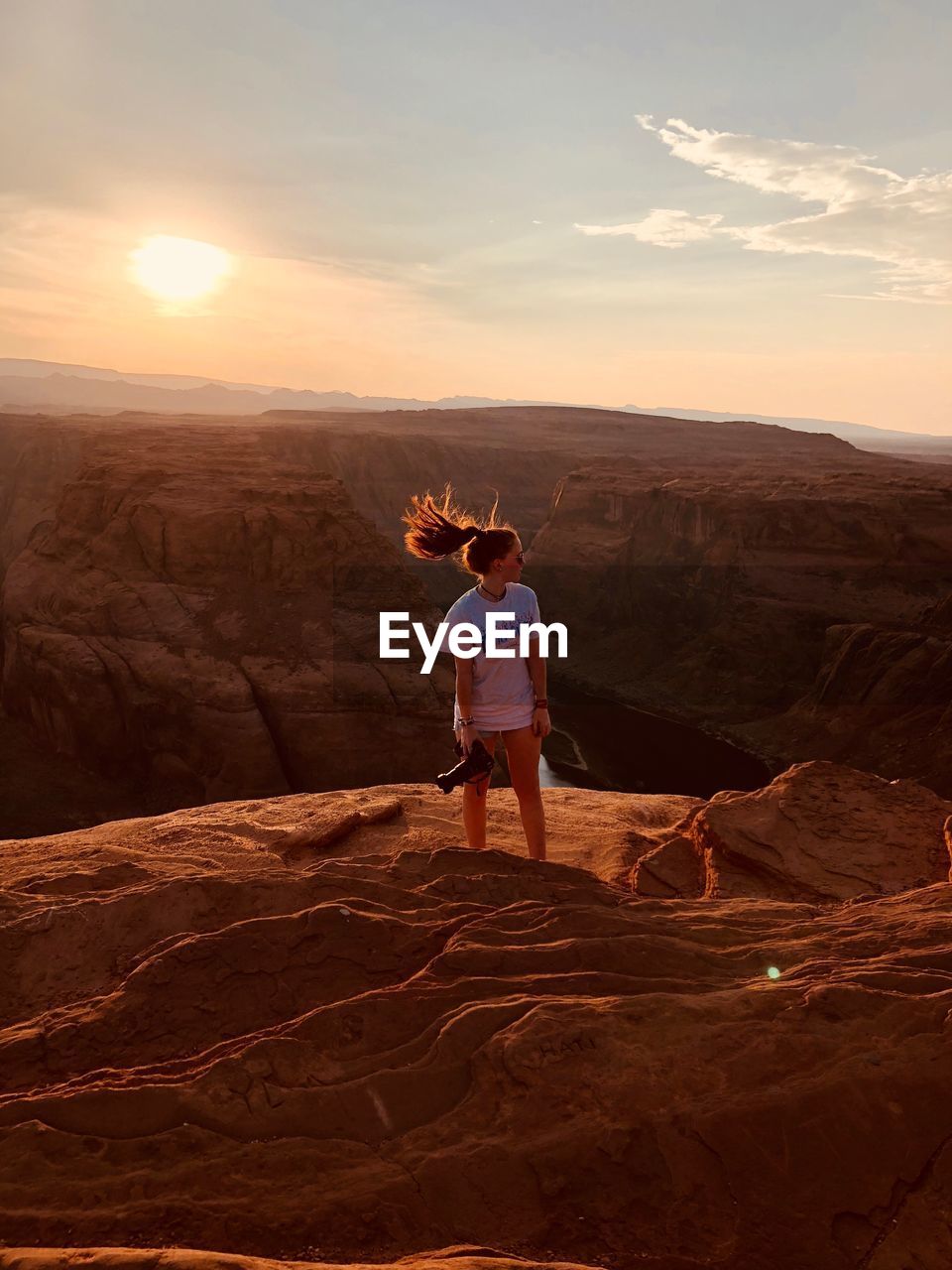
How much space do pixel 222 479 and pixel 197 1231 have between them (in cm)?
2324

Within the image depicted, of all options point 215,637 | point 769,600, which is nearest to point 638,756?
point 769,600

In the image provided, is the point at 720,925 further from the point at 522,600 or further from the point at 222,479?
the point at 222,479

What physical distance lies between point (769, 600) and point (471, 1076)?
31.7 metres

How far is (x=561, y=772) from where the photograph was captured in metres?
24.8

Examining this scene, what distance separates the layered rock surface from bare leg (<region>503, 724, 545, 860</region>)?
0.99 m

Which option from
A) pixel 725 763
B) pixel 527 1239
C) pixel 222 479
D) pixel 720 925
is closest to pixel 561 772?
pixel 725 763

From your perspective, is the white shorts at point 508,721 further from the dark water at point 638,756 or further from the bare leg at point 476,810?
the dark water at point 638,756

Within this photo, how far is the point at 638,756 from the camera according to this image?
88.2ft

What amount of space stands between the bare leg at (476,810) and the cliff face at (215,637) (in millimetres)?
13308

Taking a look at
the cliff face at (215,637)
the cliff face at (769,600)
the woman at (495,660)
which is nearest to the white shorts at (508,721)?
the woman at (495,660)

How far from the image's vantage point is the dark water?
24.5m

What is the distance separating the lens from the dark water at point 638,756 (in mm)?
24516

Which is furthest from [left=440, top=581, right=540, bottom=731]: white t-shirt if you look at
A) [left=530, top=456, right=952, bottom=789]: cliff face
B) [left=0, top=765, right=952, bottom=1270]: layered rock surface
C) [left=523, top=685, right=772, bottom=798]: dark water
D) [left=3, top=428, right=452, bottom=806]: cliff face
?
[left=530, top=456, right=952, bottom=789]: cliff face

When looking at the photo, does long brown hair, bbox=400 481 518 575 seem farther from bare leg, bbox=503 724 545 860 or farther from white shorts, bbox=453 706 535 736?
bare leg, bbox=503 724 545 860
